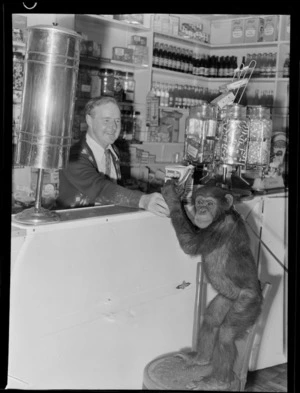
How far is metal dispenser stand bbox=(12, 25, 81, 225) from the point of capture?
1.86m

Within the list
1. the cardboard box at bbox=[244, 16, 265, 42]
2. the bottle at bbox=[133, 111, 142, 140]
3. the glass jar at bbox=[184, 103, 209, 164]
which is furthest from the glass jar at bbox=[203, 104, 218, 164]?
the bottle at bbox=[133, 111, 142, 140]

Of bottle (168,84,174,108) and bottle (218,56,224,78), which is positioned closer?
bottle (218,56,224,78)

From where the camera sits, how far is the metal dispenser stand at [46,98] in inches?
73.3

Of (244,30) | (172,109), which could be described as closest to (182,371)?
(244,30)

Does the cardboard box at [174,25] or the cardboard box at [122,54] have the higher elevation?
the cardboard box at [174,25]

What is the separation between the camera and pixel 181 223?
2051mm

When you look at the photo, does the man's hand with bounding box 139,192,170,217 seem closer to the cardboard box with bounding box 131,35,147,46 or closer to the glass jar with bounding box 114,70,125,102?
the glass jar with bounding box 114,70,125,102

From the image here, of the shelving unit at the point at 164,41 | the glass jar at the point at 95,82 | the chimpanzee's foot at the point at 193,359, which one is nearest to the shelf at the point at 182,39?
the shelving unit at the point at 164,41

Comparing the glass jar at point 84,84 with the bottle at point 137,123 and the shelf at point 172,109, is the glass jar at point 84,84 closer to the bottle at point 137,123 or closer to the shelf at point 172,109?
the bottle at point 137,123

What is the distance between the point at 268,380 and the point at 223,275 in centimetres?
82

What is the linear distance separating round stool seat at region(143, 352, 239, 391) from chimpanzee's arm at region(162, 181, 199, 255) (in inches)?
16.9

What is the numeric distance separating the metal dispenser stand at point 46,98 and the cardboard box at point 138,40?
2.33 meters

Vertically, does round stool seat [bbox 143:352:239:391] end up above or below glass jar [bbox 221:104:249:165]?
below

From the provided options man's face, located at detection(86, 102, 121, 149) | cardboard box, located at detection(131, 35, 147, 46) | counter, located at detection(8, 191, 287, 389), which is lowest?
counter, located at detection(8, 191, 287, 389)
